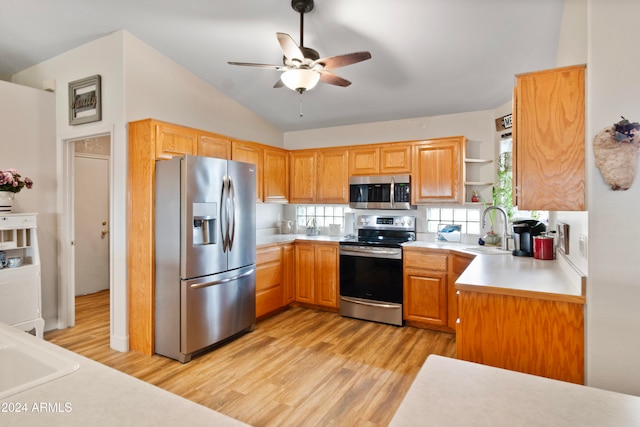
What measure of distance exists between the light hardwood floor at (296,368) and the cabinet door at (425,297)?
16cm

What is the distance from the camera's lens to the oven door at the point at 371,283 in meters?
3.80

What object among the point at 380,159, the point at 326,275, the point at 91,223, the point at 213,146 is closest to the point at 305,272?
the point at 326,275

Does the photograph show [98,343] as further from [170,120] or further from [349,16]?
[349,16]

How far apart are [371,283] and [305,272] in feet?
2.88

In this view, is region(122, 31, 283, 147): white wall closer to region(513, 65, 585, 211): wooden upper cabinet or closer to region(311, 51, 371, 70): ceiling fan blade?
region(311, 51, 371, 70): ceiling fan blade

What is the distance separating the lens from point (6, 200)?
3.12m

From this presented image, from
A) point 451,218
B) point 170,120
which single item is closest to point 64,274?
point 170,120

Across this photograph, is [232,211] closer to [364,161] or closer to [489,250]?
[364,161]

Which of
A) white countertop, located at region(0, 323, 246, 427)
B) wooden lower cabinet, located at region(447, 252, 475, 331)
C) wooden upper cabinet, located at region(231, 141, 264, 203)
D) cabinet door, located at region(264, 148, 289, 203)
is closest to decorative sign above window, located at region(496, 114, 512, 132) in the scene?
wooden lower cabinet, located at region(447, 252, 475, 331)

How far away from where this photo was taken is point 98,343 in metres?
3.31

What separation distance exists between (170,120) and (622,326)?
373 cm

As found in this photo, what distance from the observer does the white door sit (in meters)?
4.89

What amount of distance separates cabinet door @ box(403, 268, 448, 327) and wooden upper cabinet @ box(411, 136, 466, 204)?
860 millimetres

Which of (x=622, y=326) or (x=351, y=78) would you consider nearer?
(x=622, y=326)
